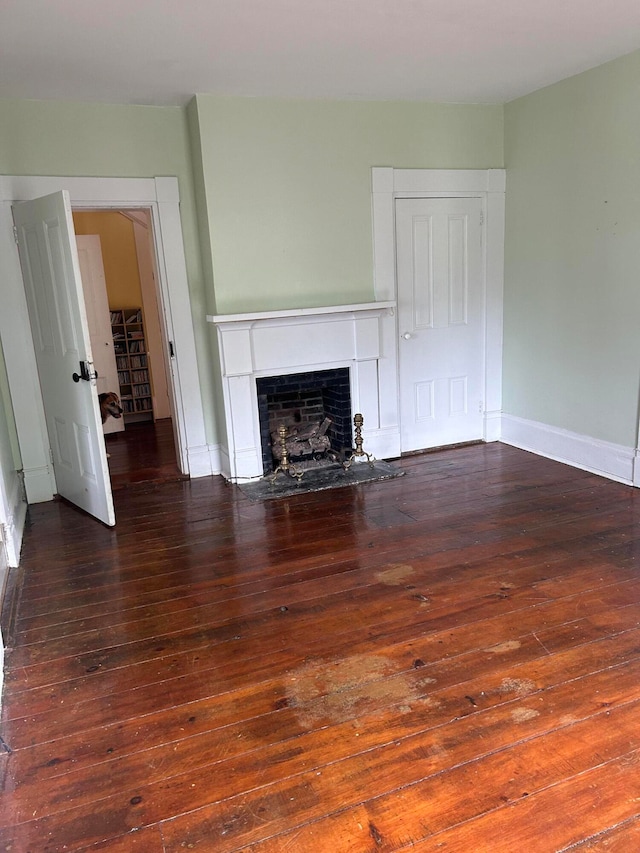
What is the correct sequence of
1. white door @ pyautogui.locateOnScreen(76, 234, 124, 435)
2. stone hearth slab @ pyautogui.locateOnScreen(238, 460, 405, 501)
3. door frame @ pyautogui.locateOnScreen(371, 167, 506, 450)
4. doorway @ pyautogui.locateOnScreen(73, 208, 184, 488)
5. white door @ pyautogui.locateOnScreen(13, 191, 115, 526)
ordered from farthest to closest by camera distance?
doorway @ pyautogui.locateOnScreen(73, 208, 184, 488)
white door @ pyautogui.locateOnScreen(76, 234, 124, 435)
door frame @ pyautogui.locateOnScreen(371, 167, 506, 450)
stone hearth slab @ pyautogui.locateOnScreen(238, 460, 405, 501)
white door @ pyautogui.locateOnScreen(13, 191, 115, 526)

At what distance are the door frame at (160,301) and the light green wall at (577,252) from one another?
2.56 meters

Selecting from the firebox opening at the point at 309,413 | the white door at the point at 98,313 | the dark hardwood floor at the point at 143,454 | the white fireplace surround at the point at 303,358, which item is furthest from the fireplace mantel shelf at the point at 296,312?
the white door at the point at 98,313

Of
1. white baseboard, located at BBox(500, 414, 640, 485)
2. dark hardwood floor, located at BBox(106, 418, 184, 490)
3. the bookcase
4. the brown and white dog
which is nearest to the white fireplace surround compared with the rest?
dark hardwood floor, located at BBox(106, 418, 184, 490)

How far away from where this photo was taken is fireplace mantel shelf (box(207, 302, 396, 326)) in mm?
4176

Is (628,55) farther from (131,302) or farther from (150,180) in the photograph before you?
(131,302)

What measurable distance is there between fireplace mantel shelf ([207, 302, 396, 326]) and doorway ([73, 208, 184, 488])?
2.20 m

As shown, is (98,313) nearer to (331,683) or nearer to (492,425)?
→ (492,425)

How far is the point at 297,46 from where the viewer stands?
10.6 ft

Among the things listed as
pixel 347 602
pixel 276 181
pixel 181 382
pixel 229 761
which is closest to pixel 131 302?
pixel 181 382

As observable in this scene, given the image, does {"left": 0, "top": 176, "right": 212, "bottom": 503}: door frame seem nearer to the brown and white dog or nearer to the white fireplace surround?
the white fireplace surround

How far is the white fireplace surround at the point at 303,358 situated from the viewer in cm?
433

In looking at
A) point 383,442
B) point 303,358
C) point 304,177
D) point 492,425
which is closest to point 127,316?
point 303,358

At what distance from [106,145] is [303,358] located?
76.4 inches

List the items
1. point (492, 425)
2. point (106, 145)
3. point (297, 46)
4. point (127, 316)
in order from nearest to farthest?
point (297, 46), point (106, 145), point (492, 425), point (127, 316)
